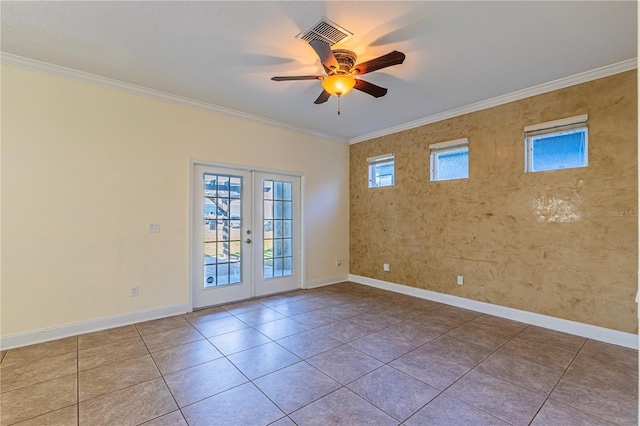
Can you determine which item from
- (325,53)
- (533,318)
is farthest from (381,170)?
(325,53)

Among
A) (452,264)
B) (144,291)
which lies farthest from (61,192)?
(452,264)

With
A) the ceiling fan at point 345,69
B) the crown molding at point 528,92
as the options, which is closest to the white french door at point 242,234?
the ceiling fan at point 345,69

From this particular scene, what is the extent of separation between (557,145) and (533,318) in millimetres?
2130

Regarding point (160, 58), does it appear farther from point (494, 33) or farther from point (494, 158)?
point (494, 158)

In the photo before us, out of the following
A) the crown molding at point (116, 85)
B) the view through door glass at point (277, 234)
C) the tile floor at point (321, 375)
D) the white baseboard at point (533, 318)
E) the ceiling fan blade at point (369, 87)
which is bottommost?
the tile floor at point (321, 375)

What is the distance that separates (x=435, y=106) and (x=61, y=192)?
15.7ft

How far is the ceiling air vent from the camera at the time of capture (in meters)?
2.34

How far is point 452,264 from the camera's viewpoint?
432 centimetres

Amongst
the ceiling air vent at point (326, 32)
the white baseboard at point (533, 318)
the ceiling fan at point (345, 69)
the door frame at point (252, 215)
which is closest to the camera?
the ceiling air vent at point (326, 32)

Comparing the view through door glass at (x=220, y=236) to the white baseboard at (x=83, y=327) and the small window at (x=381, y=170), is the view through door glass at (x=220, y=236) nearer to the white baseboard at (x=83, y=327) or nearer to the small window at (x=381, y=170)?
the white baseboard at (x=83, y=327)

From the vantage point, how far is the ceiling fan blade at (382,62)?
2.37m

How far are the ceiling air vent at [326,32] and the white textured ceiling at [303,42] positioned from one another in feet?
0.19

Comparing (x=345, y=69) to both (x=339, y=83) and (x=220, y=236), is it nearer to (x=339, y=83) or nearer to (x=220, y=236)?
(x=339, y=83)

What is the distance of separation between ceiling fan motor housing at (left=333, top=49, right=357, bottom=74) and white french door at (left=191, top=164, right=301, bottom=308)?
2.41 metres
